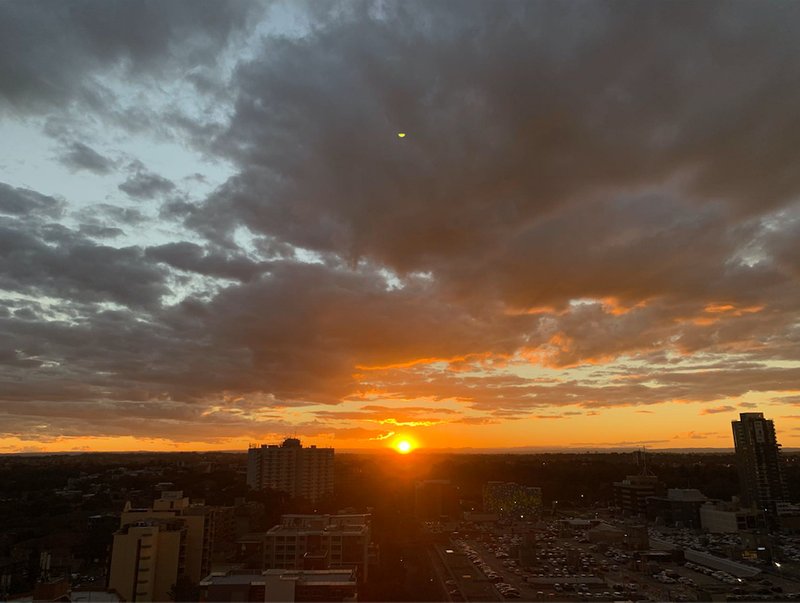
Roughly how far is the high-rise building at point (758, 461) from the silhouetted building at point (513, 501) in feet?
45.1

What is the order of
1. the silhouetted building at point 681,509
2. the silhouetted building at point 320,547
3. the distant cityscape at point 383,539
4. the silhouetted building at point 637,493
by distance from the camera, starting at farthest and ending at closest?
the silhouetted building at point 637,493, the silhouetted building at point 681,509, the silhouetted building at point 320,547, the distant cityscape at point 383,539

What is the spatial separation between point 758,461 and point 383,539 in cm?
2885

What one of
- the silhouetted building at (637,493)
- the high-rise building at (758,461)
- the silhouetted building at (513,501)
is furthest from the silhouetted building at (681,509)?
the silhouetted building at (513,501)

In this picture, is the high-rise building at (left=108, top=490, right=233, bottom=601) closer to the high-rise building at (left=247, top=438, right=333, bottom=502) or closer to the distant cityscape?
the distant cityscape

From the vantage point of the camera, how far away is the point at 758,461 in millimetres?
38094

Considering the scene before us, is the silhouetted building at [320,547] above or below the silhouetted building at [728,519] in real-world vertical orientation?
above

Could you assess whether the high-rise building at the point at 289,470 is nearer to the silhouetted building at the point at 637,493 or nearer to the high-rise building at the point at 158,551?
the silhouetted building at the point at 637,493

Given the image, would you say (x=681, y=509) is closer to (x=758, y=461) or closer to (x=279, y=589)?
(x=758, y=461)

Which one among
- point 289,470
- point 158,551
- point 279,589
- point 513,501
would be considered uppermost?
point 289,470

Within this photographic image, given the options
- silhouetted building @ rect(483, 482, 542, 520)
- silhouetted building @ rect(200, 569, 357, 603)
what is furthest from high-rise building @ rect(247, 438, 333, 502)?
silhouetted building @ rect(200, 569, 357, 603)

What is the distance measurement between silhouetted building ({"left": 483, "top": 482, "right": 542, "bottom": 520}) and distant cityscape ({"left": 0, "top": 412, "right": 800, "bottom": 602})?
100 millimetres

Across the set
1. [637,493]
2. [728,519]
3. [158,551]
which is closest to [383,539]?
[158,551]

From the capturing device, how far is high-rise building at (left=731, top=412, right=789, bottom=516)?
37375 millimetres

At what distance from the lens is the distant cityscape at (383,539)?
14195 mm
